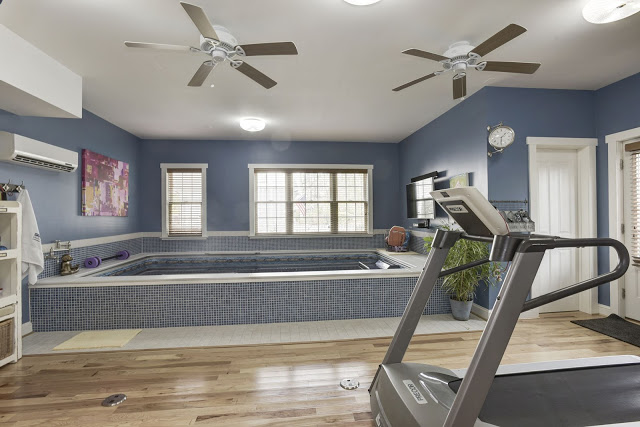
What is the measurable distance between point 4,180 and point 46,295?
1.19m

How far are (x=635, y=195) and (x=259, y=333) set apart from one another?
13.7 ft

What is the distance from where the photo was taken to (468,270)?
3.50m

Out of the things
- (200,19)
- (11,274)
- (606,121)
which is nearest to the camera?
(200,19)

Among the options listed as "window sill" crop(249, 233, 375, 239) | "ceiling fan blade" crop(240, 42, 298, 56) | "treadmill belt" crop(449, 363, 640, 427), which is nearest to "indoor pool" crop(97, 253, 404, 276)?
"window sill" crop(249, 233, 375, 239)

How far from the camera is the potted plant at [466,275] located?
3.50 meters

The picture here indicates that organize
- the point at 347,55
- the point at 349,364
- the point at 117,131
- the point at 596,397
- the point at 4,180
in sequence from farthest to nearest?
1. the point at 117,131
2. the point at 4,180
3. the point at 347,55
4. the point at 349,364
5. the point at 596,397

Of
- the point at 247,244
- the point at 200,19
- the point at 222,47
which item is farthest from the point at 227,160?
the point at 200,19

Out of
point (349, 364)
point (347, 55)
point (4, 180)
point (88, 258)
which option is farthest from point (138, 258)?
point (347, 55)

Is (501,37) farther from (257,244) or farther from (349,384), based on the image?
(257,244)

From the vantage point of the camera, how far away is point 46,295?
337 centimetres

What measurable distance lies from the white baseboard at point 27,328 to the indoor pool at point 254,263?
2188 millimetres

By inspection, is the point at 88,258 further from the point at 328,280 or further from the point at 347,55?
the point at 347,55

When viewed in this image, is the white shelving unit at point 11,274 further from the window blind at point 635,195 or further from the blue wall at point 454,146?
the window blind at point 635,195

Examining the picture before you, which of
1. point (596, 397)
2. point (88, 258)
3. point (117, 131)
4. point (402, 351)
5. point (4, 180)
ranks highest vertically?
point (117, 131)
